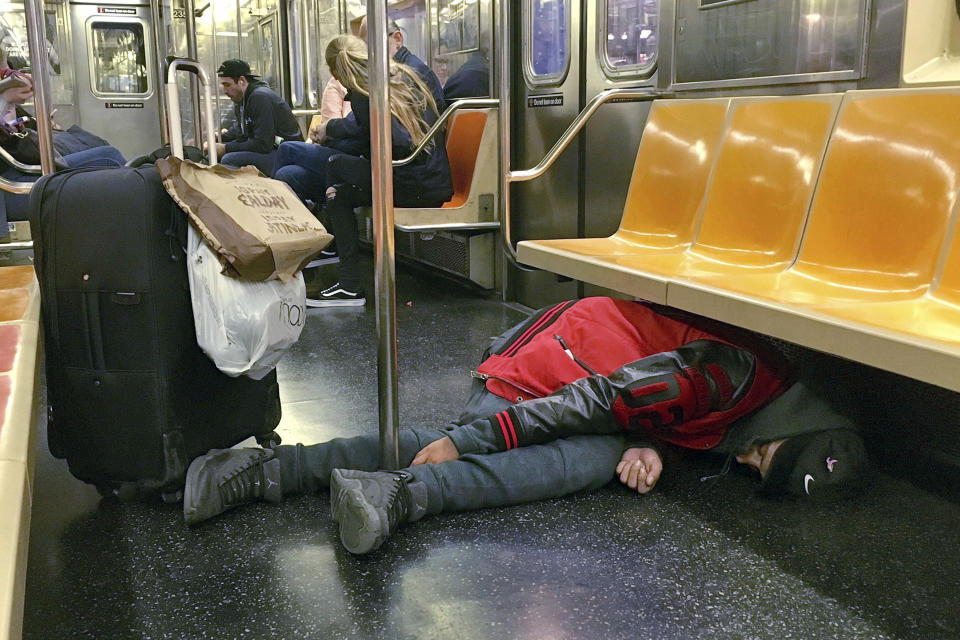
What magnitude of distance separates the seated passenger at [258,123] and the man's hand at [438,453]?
13.4ft

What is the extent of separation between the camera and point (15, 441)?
1.14 meters

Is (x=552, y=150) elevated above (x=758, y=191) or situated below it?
above

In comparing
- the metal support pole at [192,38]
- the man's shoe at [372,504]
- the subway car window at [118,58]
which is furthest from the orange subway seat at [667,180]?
the subway car window at [118,58]

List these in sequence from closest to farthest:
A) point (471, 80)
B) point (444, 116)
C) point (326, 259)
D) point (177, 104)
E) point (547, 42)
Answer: point (177, 104) → point (547, 42) → point (444, 116) → point (471, 80) → point (326, 259)

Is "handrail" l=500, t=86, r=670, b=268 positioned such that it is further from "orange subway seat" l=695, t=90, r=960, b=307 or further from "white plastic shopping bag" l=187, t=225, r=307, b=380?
"white plastic shopping bag" l=187, t=225, r=307, b=380

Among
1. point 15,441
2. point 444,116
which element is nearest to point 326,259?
point 444,116

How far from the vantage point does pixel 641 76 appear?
11.0ft

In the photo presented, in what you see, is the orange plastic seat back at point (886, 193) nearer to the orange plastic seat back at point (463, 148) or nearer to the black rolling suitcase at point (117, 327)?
the black rolling suitcase at point (117, 327)

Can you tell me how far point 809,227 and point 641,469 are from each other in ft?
2.90

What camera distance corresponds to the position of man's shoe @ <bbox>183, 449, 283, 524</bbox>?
1.81m

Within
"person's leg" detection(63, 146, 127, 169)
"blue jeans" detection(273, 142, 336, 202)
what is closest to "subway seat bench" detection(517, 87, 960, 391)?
"blue jeans" detection(273, 142, 336, 202)

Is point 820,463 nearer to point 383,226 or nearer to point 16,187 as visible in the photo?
point 383,226

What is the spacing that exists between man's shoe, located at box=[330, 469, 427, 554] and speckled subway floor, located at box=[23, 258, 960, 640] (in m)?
0.05

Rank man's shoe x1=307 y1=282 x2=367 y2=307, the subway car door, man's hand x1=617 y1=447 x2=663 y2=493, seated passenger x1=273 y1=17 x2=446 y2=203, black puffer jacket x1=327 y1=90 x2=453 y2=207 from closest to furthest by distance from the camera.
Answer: man's hand x1=617 y1=447 x2=663 y2=493 → man's shoe x1=307 y1=282 x2=367 y2=307 → black puffer jacket x1=327 y1=90 x2=453 y2=207 → seated passenger x1=273 y1=17 x2=446 y2=203 → the subway car door
